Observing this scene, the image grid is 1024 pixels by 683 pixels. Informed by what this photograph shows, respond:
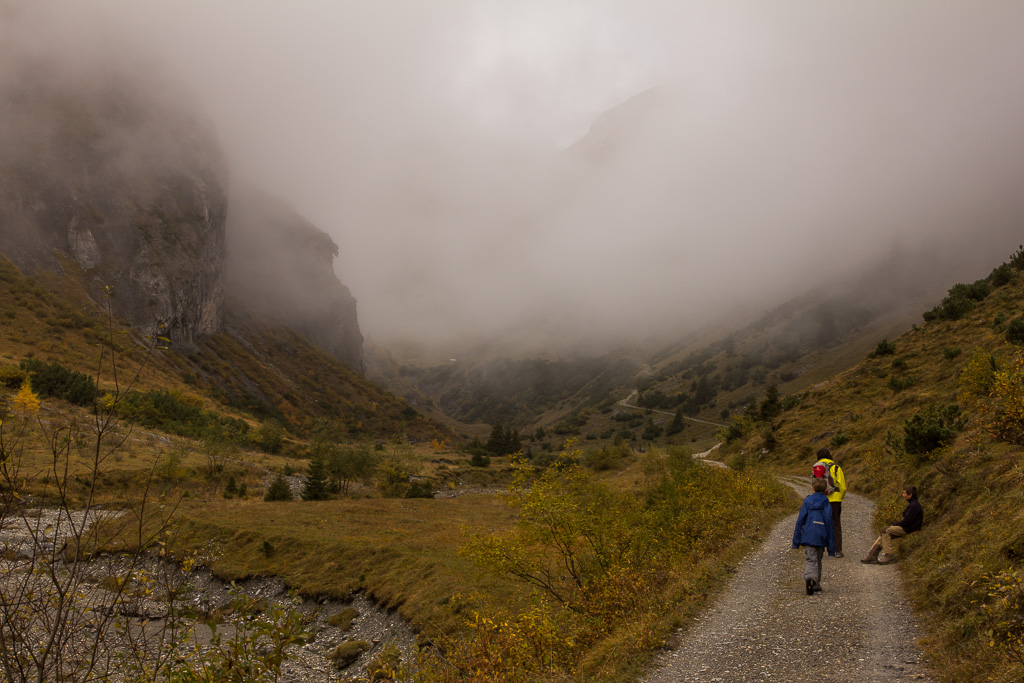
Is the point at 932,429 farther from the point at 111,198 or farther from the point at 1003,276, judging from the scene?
the point at 111,198

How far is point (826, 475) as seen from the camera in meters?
13.1

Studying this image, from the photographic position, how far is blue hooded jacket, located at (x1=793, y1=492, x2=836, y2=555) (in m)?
11.7

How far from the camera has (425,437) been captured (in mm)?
176500

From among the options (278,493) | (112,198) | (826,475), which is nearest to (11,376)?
(278,493)

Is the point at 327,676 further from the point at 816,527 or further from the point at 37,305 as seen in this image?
the point at 37,305

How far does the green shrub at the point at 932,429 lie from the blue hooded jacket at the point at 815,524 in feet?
33.1

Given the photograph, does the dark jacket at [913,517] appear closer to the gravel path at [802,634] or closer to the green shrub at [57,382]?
the gravel path at [802,634]

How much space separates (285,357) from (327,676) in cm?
17867

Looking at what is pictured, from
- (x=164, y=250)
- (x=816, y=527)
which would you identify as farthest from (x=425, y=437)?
(x=816, y=527)

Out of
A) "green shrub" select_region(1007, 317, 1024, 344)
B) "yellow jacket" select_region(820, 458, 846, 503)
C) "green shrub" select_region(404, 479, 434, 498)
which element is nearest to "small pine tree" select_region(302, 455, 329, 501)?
"green shrub" select_region(404, 479, 434, 498)

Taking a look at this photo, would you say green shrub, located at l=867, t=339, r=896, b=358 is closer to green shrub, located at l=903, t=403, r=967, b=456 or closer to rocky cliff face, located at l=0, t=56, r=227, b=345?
green shrub, located at l=903, t=403, r=967, b=456

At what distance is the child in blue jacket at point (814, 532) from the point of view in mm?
11492

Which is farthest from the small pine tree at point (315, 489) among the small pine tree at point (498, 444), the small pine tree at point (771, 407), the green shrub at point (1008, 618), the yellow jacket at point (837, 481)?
the small pine tree at point (498, 444)

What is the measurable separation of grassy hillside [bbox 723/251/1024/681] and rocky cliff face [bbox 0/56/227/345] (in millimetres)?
126675
